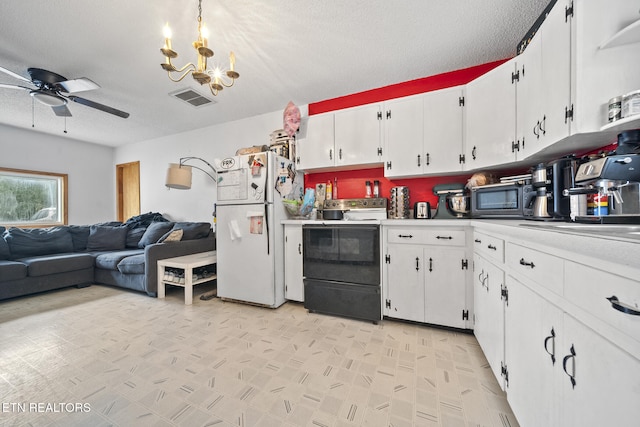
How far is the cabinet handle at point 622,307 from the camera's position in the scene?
1.67 ft

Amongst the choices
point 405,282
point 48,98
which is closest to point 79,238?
point 48,98

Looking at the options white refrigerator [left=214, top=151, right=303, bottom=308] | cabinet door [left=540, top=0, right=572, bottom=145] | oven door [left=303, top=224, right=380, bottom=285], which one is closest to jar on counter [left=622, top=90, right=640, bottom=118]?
cabinet door [left=540, top=0, right=572, bottom=145]

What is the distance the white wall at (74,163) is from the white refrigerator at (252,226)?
4.40 m

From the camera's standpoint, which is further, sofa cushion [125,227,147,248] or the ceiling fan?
sofa cushion [125,227,147,248]

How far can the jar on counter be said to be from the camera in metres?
0.99

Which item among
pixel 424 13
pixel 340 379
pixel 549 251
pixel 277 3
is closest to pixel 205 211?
pixel 277 3

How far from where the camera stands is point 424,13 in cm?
182

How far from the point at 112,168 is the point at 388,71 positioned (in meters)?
6.42

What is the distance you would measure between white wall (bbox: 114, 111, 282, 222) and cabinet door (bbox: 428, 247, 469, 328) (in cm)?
285

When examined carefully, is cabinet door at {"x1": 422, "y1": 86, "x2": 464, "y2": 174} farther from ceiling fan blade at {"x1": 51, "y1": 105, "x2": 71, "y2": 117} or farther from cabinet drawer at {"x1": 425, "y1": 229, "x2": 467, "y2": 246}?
ceiling fan blade at {"x1": 51, "y1": 105, "x2": 71, "y2": 117}

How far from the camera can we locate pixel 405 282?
2164 millimetres

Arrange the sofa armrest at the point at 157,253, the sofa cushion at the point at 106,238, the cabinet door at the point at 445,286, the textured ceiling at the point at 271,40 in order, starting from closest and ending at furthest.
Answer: the textured ceiling at the point at 271,40, the cabinet door at the point at 445,286, the sofa armrest at the point at 157,253, the sofa cushion at the point at 106,238

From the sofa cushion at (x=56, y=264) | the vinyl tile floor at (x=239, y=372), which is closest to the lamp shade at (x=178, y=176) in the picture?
the sofa cushion at (x=56, y=264)

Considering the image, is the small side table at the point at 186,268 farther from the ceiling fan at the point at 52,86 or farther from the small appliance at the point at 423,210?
the small appliance at the point at 423,210
